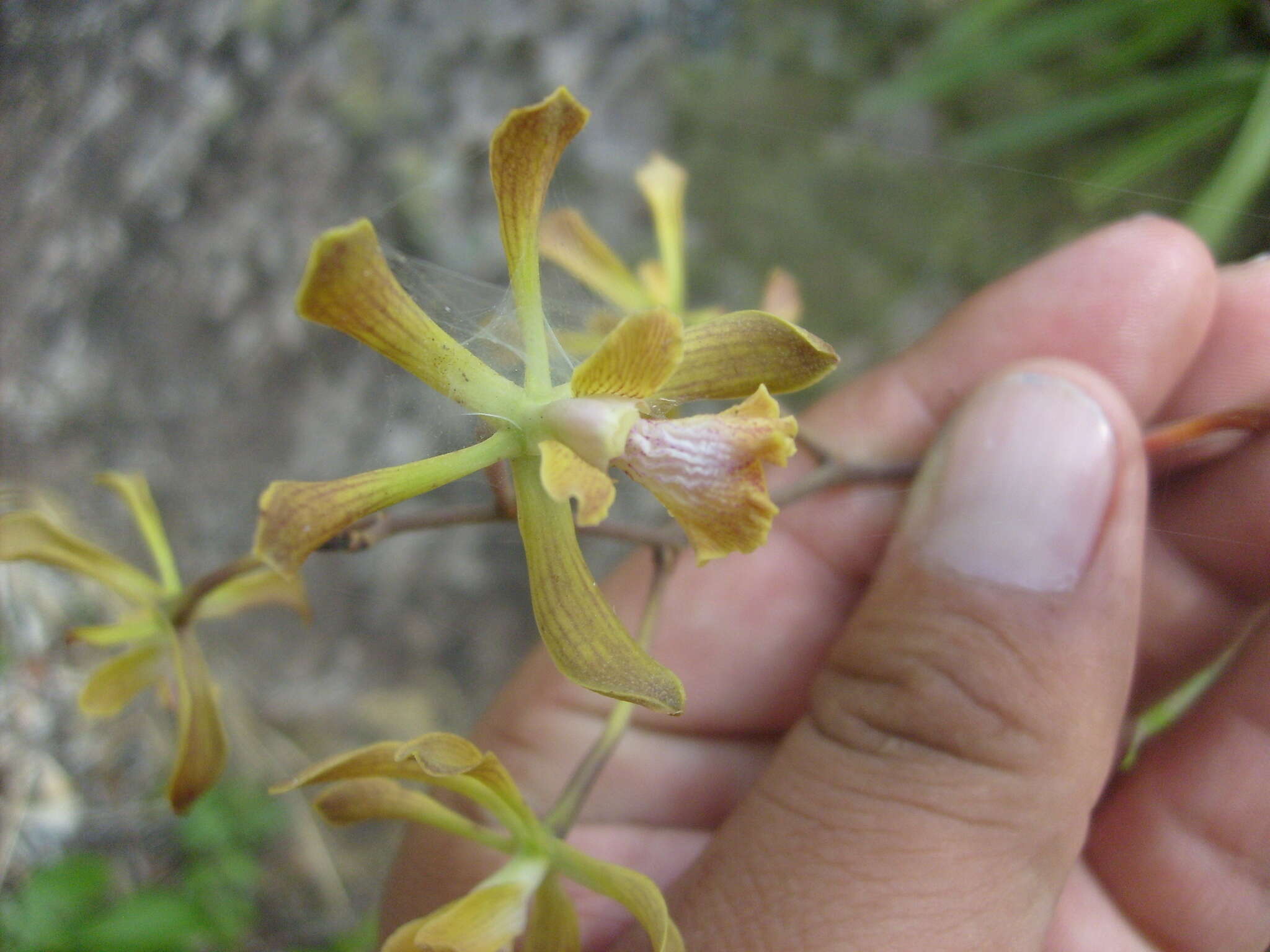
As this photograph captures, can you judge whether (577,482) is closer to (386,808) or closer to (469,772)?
(469,772)

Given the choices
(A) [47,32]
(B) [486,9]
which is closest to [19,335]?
(A) [47,32]

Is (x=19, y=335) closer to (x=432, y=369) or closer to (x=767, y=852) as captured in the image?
(x=432, y=369)

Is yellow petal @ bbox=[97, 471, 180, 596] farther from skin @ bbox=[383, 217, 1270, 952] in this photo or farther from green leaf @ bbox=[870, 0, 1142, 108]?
green leaf @ bbox=[870, 0, 1142, 108]

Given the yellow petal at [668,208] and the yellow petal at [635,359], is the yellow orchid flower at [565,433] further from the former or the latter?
the yellow petal at [668,208]

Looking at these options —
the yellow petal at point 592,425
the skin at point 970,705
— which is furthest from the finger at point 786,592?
the yellow petal at point 592,425

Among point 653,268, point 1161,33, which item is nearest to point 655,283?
point 653,268

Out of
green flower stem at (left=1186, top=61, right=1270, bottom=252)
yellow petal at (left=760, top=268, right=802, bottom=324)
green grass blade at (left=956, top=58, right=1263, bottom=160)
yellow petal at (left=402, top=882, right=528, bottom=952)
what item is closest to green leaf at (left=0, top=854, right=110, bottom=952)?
yellow petal at (left=402, top=882, right=528, bottom=952)
